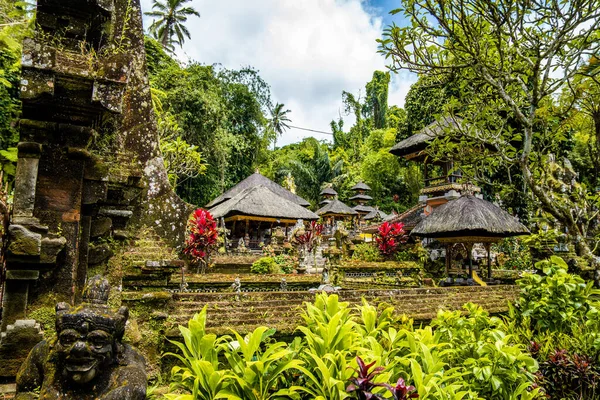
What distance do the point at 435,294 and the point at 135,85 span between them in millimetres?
6249

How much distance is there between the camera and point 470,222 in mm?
11727

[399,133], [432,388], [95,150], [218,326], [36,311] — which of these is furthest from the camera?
[399,133]

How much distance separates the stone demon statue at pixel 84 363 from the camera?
2.01m

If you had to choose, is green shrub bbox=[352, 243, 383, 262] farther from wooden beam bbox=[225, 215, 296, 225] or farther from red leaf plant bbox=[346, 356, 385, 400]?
red leaf plant bbox=[346, 356, 385, 400]

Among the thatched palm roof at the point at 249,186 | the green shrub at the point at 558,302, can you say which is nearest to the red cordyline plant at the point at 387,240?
the green shrub at the point at 558,302

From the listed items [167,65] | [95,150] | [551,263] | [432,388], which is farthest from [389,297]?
[167,65]

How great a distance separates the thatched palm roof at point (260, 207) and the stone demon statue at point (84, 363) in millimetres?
19744

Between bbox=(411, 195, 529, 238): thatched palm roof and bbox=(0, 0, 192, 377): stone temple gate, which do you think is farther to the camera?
bbox=(411, 195, 529, 238): thatched palm roof

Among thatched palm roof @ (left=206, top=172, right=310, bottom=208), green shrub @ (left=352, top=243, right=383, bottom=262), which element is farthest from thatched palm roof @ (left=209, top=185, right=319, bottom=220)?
green shrub @ (left=352, top=243, right=383, bottom=262)

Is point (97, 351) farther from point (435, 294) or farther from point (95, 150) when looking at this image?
point (435, 294)

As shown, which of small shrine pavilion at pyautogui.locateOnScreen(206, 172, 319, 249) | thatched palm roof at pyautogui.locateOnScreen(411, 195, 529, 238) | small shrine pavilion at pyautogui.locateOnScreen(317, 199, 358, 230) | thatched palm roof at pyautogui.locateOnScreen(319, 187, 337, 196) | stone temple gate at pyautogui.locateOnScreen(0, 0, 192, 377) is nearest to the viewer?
stone temple gate at pyautogui.locateOnScreen(0, 0, 192, 377)

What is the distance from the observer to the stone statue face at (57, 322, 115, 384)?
199cm

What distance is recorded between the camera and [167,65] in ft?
91.4

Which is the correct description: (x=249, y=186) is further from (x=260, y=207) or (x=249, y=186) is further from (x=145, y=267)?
(x=145, y=267)
